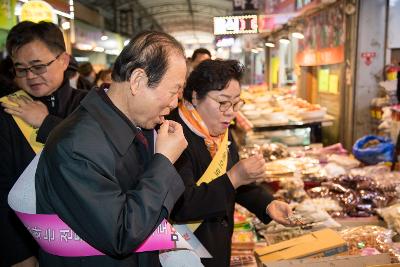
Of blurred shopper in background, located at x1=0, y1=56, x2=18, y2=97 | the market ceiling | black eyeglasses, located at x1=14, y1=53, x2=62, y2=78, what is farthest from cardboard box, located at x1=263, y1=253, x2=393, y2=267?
the market ceiling

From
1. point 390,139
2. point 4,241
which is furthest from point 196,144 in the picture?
point 390,139

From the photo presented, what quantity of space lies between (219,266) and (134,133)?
42.9 inches

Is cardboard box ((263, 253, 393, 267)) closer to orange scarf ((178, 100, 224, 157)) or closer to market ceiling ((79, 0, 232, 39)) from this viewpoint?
orange scarf ((178, 100, 224, 157))

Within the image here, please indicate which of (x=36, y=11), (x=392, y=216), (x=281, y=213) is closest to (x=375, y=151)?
(x=392, y=216)

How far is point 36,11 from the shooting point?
23.1 ft

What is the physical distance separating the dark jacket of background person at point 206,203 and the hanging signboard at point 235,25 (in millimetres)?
2882

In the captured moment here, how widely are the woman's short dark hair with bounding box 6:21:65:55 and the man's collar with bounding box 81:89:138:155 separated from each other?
102 cm

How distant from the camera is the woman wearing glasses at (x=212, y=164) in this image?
2146 mm

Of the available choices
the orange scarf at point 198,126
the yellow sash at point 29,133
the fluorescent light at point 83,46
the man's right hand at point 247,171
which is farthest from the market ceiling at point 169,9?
the man's right hand at point 247,171

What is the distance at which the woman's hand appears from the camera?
2.51 metres

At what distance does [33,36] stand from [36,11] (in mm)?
5145

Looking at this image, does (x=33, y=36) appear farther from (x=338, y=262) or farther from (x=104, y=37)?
(x=104, y=37)

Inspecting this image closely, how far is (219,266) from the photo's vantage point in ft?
7.67

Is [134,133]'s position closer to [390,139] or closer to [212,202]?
[212,202]
